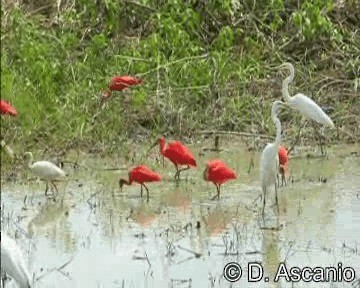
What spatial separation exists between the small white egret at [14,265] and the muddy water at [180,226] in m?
0.46

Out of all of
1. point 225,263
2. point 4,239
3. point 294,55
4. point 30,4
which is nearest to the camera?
point 4,239

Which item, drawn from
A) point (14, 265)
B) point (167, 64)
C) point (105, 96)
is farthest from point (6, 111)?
point (167, 64)

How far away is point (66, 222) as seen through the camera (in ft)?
23.8

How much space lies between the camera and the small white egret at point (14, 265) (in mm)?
5445

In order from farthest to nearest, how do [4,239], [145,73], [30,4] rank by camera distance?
1. [30,4]
2. [145,73]
3. [4,239]

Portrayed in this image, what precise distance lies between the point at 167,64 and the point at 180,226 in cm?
350

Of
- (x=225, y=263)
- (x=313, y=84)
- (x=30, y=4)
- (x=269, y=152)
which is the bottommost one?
(x=225, y=263)

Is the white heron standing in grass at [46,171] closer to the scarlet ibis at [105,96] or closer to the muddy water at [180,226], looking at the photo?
the muddy water at [180,226]

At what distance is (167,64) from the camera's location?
1036cm

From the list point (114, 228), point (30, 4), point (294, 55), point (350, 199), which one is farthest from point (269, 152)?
point (30, 4)

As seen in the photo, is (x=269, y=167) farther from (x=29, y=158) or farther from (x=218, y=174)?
(x=29, y=158)

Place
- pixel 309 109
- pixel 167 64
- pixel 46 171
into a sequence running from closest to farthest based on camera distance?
pixel 46 171, pixel 309 109, pixel 167 64

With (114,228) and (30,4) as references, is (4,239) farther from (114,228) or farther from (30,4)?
(30,4)

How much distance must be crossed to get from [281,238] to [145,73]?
3797 mm
